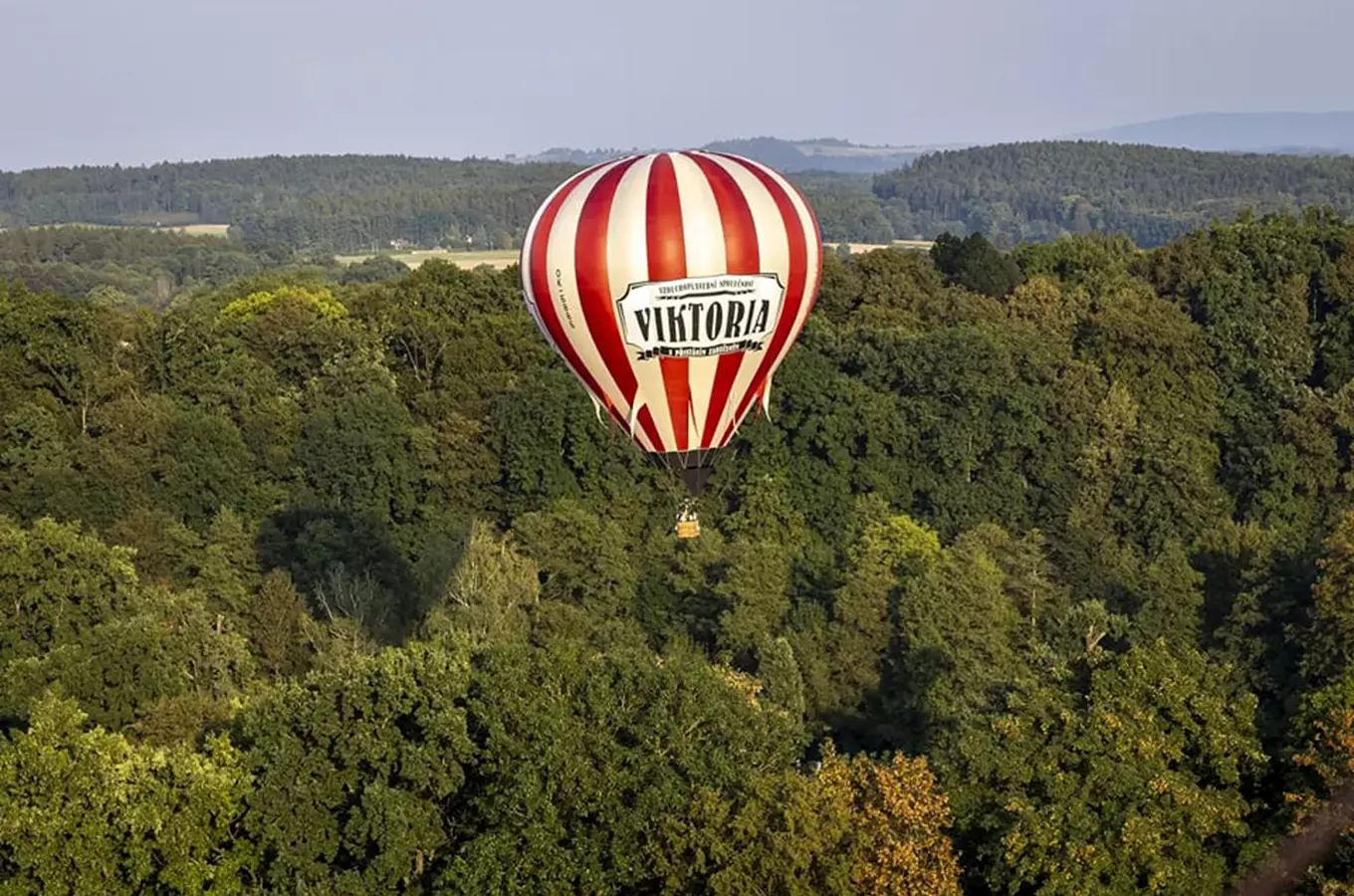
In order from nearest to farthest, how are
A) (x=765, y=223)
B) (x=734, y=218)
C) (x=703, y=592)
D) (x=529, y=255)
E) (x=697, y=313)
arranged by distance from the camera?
(x=734, y=218) → (x=697, y=313) → (x=765, y=223) → (x=529, y=255) → (x=703, y=592)

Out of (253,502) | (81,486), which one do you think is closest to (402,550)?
(253,502)

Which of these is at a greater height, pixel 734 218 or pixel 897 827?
pixel 734 218

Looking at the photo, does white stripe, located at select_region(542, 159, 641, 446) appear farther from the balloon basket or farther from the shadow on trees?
the shadow on trees

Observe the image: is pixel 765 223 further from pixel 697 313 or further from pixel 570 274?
pixel 570 274

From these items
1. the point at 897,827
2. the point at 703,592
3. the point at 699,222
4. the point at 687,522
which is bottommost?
the point at 703,592

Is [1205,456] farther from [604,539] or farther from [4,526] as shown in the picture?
[4,526]

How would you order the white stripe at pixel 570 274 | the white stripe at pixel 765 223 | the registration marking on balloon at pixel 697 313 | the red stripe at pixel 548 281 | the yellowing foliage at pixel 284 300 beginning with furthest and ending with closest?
1. the yellowing foliage at pixel 284 300
2. the red stripe at pixel 548 281
3. the white stripe at pixel 765 223
4. the white stripe at pixel 570 274
5. the registration marking on balloon at pixel 697 313

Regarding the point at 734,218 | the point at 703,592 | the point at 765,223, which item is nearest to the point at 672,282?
the point at 734,218

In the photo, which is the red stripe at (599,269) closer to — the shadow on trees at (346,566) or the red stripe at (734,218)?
the red stripe at (734,218)

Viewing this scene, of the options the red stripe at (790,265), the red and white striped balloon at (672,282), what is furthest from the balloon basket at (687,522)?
the red stripe at (790,265)
